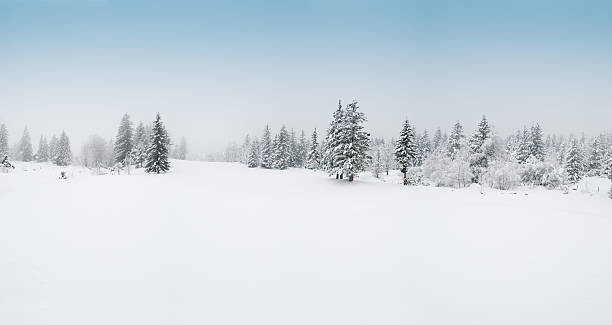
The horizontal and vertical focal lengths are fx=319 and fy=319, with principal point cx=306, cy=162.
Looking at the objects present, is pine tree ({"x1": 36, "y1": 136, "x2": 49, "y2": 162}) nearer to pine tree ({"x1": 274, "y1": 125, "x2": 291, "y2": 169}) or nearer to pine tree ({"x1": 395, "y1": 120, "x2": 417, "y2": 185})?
pine tree ({"x1": 274, "y1": 125, "x2": 291, "y2": 169})

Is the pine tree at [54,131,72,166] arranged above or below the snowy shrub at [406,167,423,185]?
above

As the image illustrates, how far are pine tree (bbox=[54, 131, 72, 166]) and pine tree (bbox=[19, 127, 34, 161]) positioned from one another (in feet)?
59.1

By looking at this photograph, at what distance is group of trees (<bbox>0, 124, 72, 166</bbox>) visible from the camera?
75.4 metres

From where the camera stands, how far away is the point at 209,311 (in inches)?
290

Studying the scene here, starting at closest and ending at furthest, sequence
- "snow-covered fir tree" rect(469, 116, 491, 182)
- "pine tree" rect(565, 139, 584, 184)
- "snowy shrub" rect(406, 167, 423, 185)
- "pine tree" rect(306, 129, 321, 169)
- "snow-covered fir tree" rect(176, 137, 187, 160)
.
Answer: "snow-covered fir tree" rect(469, 116, 491, 182) → "snowy shrub" rect(406, 167, 423, 185) → "pine tree" rect(565, 139, 584, 184) → "pine tree" rect(306, 129, 321, 169) → "snow-covered fir tree" rect(176, 137, 187, 160)

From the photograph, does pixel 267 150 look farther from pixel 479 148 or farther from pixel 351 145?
pixel 479 148

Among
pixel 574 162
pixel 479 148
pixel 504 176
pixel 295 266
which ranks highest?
pixel 479 148

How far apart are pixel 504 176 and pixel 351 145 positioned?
59.7ft

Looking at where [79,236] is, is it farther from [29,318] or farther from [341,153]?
[341,153]

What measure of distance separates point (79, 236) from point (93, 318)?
21.3 feet

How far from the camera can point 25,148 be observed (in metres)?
87.6

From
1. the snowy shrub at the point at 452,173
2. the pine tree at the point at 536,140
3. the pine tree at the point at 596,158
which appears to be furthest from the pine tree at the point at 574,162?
the snowy shrub at the point at 452,173

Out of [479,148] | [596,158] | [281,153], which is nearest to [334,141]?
[479,148]

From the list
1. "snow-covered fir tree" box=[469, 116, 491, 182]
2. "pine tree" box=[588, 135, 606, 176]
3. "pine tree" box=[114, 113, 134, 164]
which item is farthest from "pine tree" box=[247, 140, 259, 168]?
"pine tree" box=[588, 135, 606, 176]
